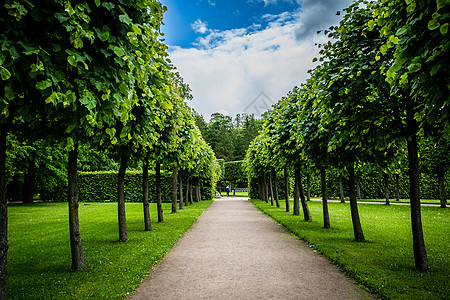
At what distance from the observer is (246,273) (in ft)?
18.7

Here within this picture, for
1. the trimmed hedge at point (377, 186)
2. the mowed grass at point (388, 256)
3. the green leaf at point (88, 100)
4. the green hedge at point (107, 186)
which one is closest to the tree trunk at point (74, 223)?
the green leaf at point (88, 100)

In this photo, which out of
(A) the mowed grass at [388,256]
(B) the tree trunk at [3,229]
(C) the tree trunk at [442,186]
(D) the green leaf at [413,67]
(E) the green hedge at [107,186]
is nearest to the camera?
(D) the green leaf at [413,67]

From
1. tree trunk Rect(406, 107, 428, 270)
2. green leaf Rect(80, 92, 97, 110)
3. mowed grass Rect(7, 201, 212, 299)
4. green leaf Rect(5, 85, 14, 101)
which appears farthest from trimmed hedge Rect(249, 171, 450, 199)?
green leaf Rect(5, 85, 14, 101)

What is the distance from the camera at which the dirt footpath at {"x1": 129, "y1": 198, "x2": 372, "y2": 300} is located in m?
4.62

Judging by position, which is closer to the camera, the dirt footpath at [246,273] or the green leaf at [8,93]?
the green leaf at [8,93]

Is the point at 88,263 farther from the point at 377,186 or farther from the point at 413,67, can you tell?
the point at 377,186

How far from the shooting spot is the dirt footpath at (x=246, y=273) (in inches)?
182

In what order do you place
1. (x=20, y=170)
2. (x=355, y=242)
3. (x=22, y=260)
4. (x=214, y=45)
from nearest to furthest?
1. (x=22, y=260)
2. (x=355, y=242)
3. (x=214, y=45)
4. (x=20, y=170)

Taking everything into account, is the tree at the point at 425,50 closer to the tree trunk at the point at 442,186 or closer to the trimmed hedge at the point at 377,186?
the tree trunk at the point at 442,186

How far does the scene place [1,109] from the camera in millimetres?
2801

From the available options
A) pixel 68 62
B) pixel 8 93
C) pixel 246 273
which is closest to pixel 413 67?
pixel 68 62

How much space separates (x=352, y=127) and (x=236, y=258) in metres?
4.35

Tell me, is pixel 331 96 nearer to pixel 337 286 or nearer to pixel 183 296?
pixel 337 286

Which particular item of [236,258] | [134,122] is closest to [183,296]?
[236,258]
